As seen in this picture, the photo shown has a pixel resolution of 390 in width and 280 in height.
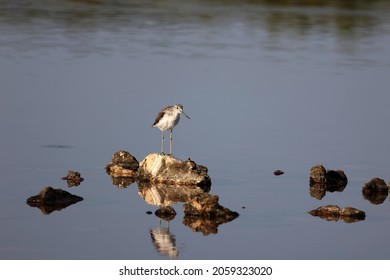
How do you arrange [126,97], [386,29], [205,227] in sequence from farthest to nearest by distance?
[386,29] → [126,97] → [205,227]

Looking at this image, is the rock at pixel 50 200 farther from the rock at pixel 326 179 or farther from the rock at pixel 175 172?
the rock at pixel 326 179

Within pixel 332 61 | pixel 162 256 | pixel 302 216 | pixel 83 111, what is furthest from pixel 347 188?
pixel 332 61

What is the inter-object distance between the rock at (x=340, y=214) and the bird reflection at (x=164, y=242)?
346cm

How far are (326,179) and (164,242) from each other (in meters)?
6.32

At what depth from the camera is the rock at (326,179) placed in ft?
95.7

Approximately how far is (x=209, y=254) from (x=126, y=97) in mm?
17917

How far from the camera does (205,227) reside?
83.8 feet

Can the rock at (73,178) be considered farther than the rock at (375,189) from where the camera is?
Yes

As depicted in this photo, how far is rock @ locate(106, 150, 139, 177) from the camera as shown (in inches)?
1177

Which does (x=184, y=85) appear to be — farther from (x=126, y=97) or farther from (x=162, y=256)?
(x=162, y=256)

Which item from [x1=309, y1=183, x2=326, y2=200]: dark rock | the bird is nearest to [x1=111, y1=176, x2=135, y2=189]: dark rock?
the bird

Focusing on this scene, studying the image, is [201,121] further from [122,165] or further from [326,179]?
[326,179]

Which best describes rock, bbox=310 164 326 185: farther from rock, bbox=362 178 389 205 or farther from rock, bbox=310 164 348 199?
rock, bbox=362 178 389 205

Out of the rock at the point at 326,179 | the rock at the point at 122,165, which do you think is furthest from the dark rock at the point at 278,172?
the rock at the point at 122,165
